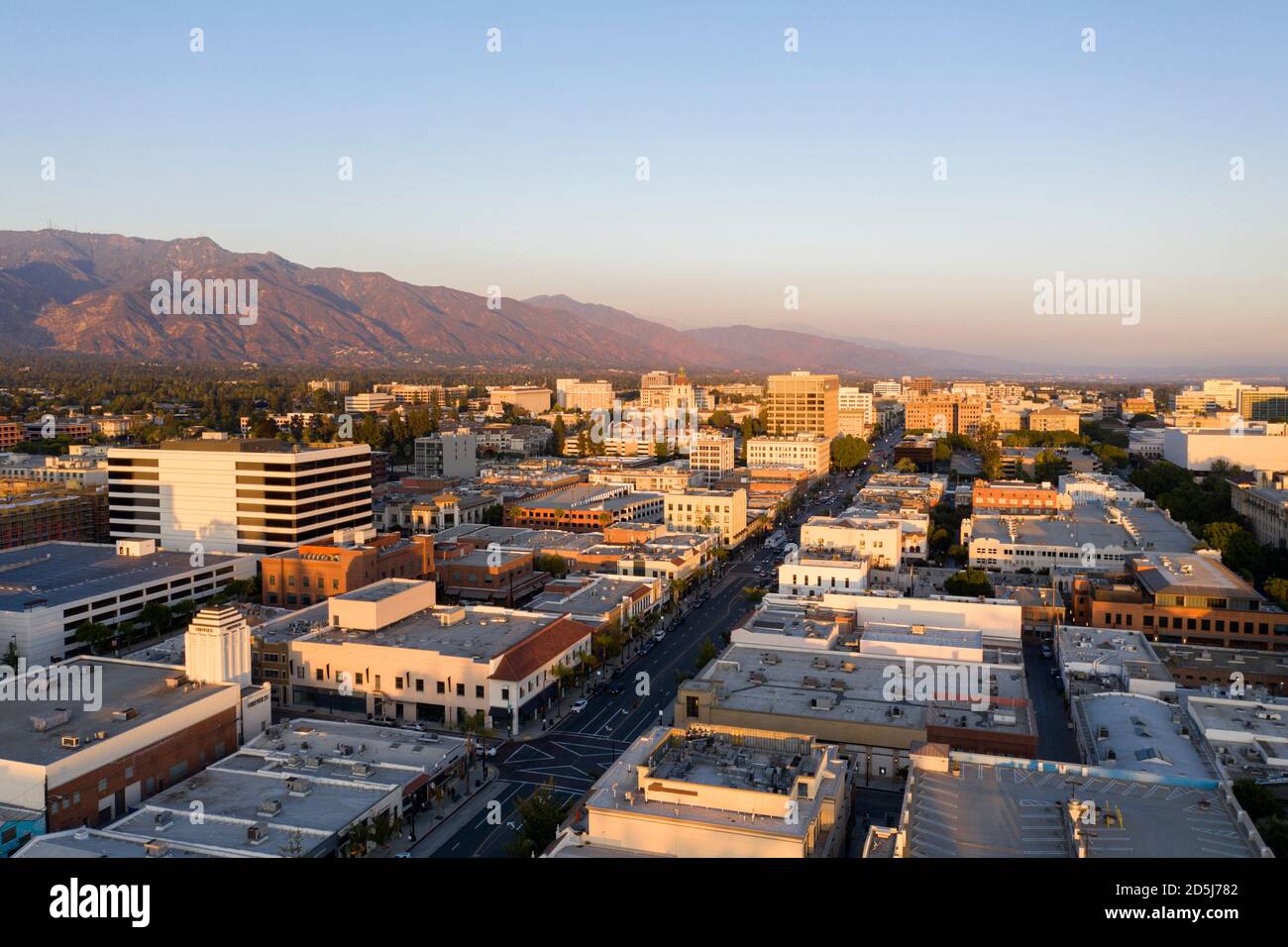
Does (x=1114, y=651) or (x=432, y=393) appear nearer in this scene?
(x=1114, y=651)

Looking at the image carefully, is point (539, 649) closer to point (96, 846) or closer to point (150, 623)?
point (96, 846)

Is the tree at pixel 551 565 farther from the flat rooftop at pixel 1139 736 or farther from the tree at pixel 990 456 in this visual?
the tree at pixel 990 456

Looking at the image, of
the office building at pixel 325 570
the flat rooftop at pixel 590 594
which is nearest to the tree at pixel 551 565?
the flat rooftop at pixel 590 594

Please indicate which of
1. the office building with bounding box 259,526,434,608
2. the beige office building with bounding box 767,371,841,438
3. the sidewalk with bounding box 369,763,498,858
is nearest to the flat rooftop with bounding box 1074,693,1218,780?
the sidewalk with bounding box 369,763,498,858

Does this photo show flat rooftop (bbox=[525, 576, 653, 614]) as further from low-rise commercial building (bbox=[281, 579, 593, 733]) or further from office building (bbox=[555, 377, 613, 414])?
office building (bbox=[555, 377, 613, 414])

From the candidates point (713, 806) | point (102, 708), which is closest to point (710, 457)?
point (102, 708)

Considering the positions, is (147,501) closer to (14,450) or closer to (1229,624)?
(14,450)
